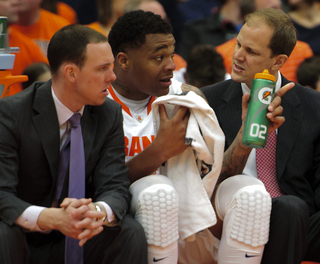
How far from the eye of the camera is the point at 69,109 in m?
2.10

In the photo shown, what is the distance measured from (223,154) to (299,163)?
1.41 feet

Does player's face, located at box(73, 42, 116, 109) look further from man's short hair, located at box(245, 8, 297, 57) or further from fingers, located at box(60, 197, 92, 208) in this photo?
man's short hair, located at box(245, 8, 297, 57)

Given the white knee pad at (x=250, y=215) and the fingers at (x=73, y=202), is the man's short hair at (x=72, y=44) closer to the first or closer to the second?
the fingers at (x=73, y=202)

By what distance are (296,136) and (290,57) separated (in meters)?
1.89

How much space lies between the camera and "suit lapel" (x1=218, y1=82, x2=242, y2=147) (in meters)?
2.49

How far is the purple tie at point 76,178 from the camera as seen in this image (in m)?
2.00

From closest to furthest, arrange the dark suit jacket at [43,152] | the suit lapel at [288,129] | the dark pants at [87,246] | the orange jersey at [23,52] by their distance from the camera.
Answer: the dark pants at [87,246], the dark suit jacket at [43,152], the suit lapel at [288,129], the orange jersey at [23,52]

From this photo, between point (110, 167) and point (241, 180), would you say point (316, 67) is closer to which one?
point (241, 180)

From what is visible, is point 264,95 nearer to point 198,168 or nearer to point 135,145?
point 198,168

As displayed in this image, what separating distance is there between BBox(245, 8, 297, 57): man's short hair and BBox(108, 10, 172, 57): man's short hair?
1.56 feet

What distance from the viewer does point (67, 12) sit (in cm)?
480

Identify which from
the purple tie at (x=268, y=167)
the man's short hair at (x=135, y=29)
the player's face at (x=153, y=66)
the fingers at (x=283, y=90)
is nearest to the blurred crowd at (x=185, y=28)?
the man's short hair at (x=135, y=29)

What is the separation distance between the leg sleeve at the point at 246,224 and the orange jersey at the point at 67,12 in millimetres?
3226

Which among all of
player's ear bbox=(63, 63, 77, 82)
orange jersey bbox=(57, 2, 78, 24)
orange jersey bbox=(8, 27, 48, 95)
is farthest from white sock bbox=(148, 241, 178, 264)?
orange jersey bbox=(57, 2, 78, 24)
